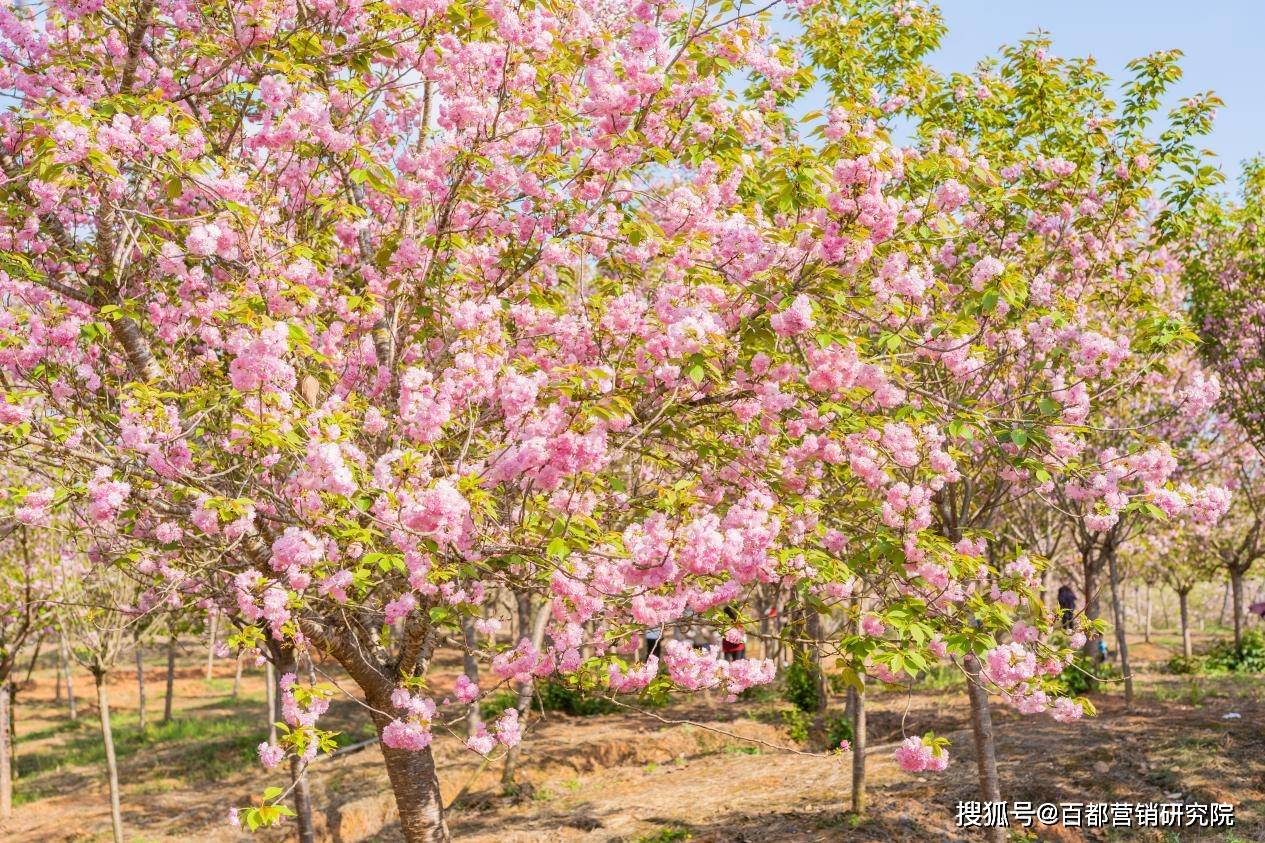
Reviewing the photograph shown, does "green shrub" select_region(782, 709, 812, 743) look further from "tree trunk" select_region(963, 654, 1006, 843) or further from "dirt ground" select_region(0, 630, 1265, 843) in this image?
"tree trunk" select_region(963, 654, 1006, 843)

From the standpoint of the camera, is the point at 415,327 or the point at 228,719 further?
the point at 228,719

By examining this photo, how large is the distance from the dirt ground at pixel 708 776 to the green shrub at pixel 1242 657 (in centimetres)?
155

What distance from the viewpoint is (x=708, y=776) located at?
44.9 feet

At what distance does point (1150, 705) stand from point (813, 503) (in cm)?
1356

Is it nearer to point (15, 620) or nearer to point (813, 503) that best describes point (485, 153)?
point (813, 503)

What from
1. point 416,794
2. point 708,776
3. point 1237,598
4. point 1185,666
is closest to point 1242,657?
point 1237,598

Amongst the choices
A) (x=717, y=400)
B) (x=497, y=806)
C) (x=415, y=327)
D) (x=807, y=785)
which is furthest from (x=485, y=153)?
(x=497, y=806)

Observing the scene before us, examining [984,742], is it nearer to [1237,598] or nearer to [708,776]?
[708,776]

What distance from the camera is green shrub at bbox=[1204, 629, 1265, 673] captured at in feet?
70.5

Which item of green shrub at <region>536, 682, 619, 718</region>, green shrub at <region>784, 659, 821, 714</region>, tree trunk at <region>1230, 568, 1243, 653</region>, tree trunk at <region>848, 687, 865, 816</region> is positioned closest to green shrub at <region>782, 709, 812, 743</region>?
→ green shrub at <region>784, 659, 821, 714</region>

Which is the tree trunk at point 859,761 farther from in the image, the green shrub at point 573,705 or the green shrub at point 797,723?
the green shrub at point 573,705

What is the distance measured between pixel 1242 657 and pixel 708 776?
15.9 metres

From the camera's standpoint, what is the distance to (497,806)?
13.4 metres

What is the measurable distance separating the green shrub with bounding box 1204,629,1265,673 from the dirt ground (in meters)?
1.55
